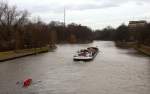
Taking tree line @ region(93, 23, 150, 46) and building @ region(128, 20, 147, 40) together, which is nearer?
tree line @ region(93, 23, 150, 46)

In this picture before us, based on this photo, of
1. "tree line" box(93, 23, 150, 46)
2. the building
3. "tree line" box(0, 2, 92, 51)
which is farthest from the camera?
the building

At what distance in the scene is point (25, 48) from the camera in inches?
2613

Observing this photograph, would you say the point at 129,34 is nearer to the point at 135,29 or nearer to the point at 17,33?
the point at 135,29

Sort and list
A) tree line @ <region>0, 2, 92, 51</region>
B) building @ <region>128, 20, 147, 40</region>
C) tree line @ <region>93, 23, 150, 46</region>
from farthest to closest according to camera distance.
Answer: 1. building @ <region>128, 20, 147, 40</region>
2. tree line @ <region>93, 23, 150, 46</region>
3. tree line @ <region>0, 2, 92, 51</region>

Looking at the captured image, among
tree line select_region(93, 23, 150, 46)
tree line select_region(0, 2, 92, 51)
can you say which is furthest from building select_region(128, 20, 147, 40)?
tree line select_region(0, 2, 92, 51)

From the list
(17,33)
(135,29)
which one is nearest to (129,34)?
(135,29)

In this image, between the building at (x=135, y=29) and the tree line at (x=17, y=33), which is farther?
the building at (x=135, y=29)

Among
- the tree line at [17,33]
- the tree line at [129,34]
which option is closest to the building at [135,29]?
the tree line at [129,34]

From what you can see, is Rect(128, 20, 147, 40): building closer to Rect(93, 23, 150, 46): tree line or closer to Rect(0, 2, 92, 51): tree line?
Rect(93, 23, 150, 46): tree line

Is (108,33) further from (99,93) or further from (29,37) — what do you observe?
(99,93)

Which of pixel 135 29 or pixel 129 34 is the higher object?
pixel 135 29

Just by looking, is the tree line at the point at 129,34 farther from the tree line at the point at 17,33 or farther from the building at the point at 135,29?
the tree line at the point at 17,33

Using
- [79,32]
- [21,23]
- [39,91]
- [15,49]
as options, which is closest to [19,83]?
[39,91]

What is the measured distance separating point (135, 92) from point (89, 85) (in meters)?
3.73
